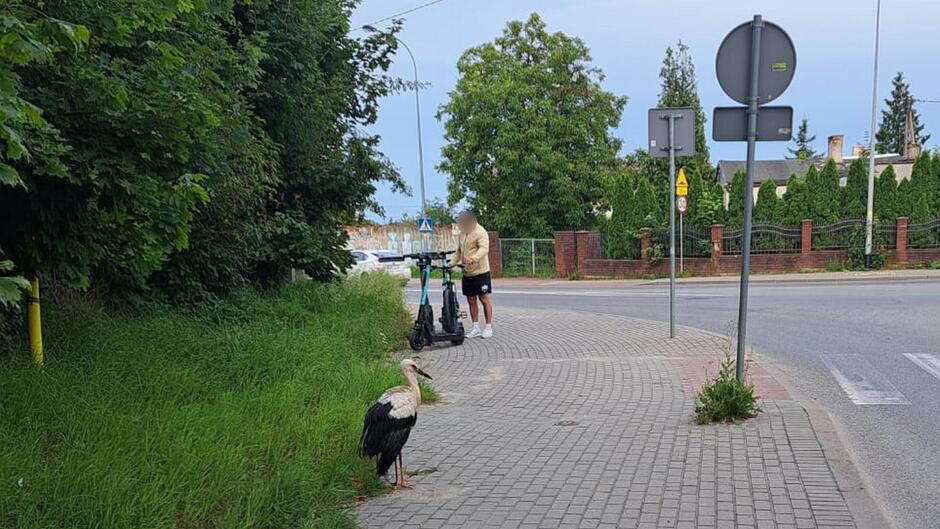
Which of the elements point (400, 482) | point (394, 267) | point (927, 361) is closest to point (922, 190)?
point (394, 267)

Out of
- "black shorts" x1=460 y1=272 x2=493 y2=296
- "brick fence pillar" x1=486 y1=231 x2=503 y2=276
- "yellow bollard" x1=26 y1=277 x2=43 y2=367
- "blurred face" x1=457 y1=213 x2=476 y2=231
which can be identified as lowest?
"brick fence pillar" x1=486 y1=231 x2=503 y2=276

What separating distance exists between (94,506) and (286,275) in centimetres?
813

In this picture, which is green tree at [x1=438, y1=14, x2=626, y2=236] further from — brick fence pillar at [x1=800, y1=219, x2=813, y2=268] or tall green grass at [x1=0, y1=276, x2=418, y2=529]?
tall green grass at [x1=0, y1=276, x2=418, y2=529]

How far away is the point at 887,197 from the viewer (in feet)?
95.8

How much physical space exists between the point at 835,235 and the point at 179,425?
2872cm

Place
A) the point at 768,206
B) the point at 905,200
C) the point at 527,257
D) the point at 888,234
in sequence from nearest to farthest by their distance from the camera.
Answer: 1. the point at 888,234
2. the point at 905,200
3. the point at 768,206
4. the point at 527,257

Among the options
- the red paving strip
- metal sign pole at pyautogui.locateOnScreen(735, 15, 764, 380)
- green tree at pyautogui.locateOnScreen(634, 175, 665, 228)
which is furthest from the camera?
green tree at pyautogui.locateOnScreen(634, 175, 665, 228)

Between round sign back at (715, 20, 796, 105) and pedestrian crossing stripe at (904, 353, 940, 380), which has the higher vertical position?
round sign back at (715, 20, 796, 105)

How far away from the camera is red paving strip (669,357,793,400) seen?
24.6 ft

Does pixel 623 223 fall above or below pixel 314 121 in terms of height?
below

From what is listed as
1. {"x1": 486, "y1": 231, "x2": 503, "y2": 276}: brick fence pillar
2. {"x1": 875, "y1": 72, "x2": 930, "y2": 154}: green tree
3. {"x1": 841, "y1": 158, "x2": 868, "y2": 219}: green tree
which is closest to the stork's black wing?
{"x1": 841, "y1": 158, "x2": 868, "y2": 219}: green tree

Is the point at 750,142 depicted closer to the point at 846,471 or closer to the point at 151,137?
the point at 846,471

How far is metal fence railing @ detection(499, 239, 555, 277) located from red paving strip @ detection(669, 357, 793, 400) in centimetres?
2466

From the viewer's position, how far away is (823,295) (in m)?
17.5
